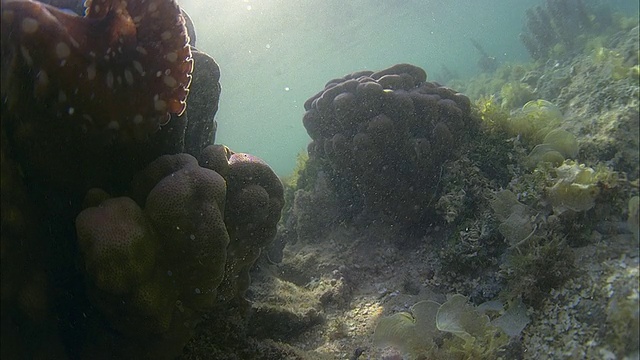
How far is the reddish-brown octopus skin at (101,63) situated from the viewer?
245cm

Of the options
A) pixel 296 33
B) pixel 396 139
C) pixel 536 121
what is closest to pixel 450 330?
pixel 396 139

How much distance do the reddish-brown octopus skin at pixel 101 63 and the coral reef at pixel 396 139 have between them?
3.45m

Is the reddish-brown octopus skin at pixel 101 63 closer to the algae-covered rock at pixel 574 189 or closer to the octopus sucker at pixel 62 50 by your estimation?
the octopus sucker at pixel 62 50

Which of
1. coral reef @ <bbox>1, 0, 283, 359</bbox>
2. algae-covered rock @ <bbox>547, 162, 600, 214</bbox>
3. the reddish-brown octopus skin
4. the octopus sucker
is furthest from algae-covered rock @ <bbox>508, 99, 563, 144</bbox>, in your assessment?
the octopus sucker

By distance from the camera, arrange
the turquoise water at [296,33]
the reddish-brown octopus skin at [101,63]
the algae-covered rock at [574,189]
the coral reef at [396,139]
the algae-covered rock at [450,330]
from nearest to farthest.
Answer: the reddish-brown octopus skin at [101,63], the algae-covered rock at [450,330], the algae-covered rock at [574,189], the coral reef at [396,139], the turquoise water at [296,33]

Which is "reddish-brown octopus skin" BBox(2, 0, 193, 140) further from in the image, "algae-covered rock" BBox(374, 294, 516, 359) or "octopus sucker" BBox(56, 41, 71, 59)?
"algae-covered rock" BBox(374, 294, 516, 359)

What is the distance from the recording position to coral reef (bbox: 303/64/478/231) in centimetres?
573

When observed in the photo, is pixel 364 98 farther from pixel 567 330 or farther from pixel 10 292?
pixel 10 292

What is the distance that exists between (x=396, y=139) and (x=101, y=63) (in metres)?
4.19

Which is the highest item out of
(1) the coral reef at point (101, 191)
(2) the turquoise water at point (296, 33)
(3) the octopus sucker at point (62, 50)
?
(3) the octopus sucker at point (62, 50)

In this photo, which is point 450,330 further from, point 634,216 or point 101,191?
point 101,191

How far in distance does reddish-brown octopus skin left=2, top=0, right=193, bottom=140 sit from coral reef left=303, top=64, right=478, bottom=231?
136 inches

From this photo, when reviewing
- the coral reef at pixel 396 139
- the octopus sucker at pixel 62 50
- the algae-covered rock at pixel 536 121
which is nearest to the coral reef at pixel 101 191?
the octopus sucker at pixel 62 50

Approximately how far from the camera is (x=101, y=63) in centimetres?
261
